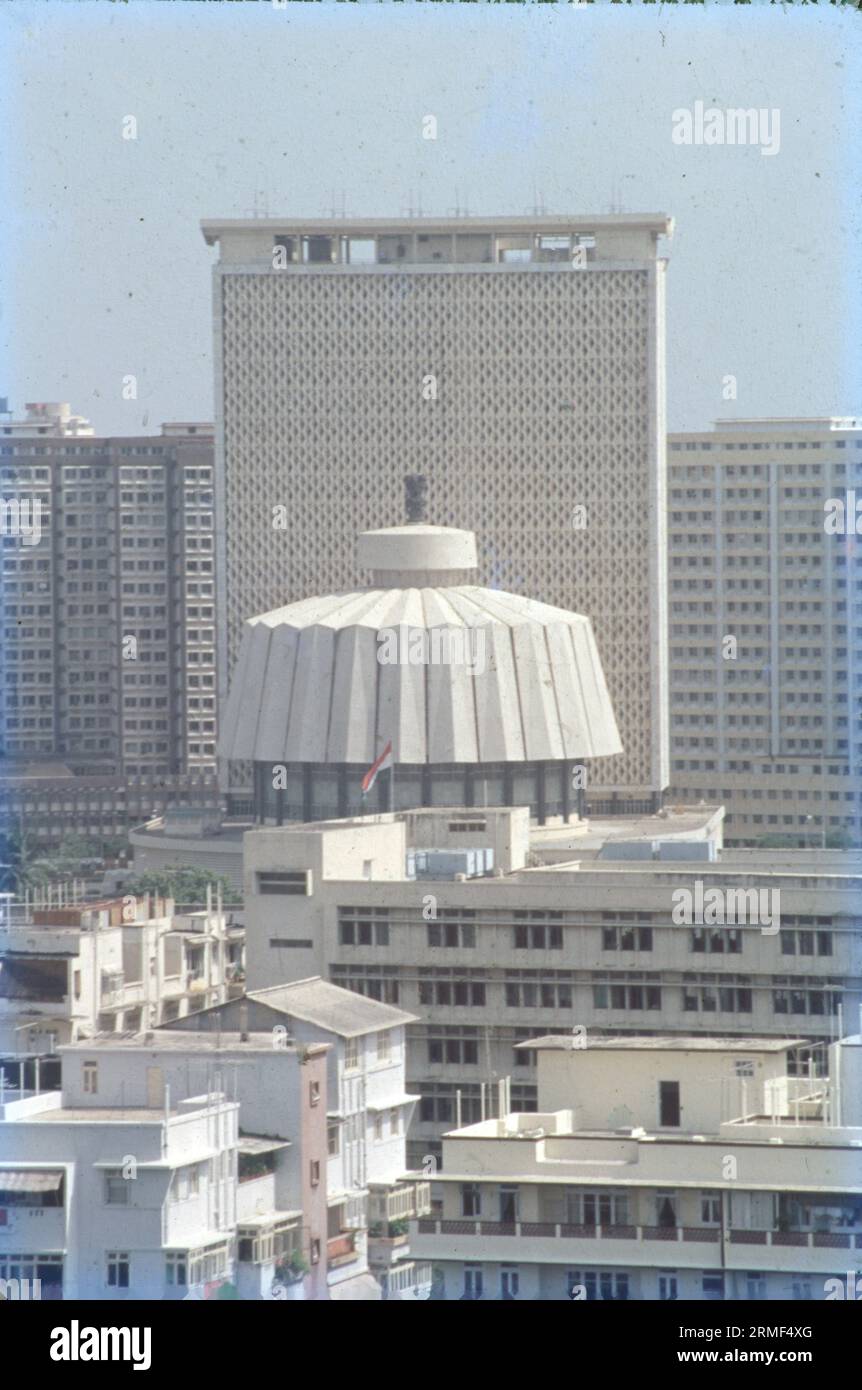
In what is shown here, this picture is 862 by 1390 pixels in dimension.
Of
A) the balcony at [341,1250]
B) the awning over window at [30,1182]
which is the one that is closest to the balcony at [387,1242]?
the balcony at [341,1250]

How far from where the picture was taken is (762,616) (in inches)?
3199

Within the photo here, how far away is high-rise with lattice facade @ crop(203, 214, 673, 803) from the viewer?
243ft

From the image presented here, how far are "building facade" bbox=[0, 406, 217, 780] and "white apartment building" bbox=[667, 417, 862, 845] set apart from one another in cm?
1112

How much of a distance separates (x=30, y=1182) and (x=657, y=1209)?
150 inches

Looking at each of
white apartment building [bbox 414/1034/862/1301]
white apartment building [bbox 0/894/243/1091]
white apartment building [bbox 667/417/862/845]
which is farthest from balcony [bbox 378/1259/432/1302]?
white apartment building [bbox 667/417/862/845]

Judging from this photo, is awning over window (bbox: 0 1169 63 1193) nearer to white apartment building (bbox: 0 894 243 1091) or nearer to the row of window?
white apartment building (bbox: 0 894 243 1091)

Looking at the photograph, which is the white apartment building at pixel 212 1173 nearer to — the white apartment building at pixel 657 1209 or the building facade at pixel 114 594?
the white apartment building at pixel 657 1209

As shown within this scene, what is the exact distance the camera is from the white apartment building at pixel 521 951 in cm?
3269

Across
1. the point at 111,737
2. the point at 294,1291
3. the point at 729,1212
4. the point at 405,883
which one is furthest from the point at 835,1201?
the point at 111,737

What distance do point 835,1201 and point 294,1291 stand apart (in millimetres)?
3639

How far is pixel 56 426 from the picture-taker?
280 ft

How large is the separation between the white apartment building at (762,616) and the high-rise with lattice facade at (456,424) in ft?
16.0

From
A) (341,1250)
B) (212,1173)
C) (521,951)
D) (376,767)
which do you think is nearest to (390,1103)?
(341,1250)

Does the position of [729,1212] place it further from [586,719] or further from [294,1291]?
[586,719]
